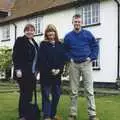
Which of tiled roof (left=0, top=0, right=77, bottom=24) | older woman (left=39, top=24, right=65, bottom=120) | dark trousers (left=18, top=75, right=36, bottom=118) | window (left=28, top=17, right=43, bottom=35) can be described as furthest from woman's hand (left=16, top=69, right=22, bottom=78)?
window (left=28, top=17, right=43, bottom=35)

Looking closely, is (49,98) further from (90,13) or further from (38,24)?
(38,24)

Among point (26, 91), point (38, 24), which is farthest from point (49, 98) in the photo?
point (38, 24)

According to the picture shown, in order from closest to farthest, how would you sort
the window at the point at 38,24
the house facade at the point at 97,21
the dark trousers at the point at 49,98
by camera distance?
1. the dark trousers at the point at 49,98
2. the house facade at the point at 97,21
3. the window at the point at 38,24

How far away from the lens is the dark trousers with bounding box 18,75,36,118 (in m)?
10.2

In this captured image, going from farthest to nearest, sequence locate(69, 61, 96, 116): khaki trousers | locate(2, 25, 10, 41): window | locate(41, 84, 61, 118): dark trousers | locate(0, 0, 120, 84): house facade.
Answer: locate(2, 25, 10, 41): window, locate(0, 0, 120, 84): house facade, locate(69, 61, 96, 116): khaki trousers, locate(41, 84, 61, 118): dark trousers

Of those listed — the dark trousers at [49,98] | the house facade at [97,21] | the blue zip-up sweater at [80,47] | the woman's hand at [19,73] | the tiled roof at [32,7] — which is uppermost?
the tiled roof at [32,7]

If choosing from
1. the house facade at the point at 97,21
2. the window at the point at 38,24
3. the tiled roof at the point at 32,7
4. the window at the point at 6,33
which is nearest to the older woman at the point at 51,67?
the house facade at the point at 97,21

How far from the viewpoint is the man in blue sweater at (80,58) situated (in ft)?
33.8

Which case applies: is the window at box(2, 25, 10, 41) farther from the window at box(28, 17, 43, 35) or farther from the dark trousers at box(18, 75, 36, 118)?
the dark trousers at box(18, 75, 36, 118)

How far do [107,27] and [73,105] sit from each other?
16025 mm

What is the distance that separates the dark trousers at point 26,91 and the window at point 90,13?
17178 millimetres

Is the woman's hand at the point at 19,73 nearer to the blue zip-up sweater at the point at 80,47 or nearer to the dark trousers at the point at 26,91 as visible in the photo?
the dark trousers at the point at 26,91

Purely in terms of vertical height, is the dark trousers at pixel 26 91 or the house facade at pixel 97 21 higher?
the house facade at pixel 97 21

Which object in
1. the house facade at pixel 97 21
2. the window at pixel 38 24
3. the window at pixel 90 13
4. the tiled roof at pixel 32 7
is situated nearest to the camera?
the house facade at pixel 97 21
